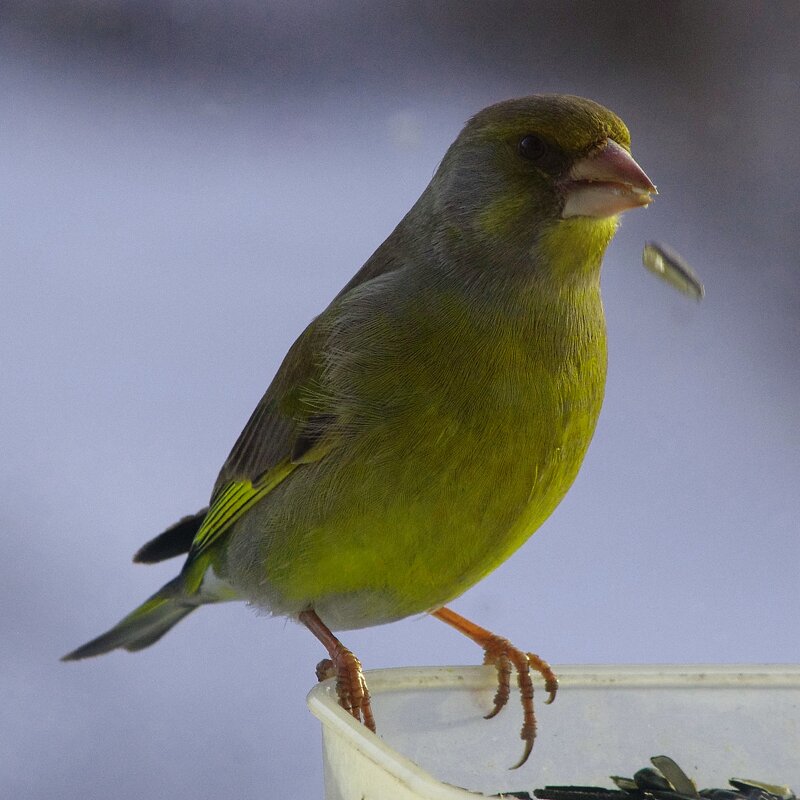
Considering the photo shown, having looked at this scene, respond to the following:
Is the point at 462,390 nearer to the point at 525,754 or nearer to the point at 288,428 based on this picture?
the point at 288,428

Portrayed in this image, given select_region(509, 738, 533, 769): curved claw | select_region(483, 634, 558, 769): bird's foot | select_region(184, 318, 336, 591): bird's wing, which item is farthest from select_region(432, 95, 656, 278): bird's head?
select_region(509, 738, 533, 769): curved claw

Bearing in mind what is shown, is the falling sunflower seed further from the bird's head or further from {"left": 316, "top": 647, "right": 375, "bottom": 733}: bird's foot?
{"left": 316, "top": 647, "right": 375, "bottom": 733}: bird's foot

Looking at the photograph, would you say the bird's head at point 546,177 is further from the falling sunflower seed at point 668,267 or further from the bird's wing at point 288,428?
the bird's wing at point 288,428

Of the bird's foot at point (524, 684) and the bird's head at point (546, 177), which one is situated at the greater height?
the bird's head at point (546, 177)

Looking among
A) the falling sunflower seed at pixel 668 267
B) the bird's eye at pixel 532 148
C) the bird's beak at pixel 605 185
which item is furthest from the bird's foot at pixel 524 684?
the bird's eye at pixel 532 148

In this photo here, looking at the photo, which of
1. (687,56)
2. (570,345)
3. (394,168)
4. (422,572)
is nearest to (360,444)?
(422,572)

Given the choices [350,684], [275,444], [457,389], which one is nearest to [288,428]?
[275,444]

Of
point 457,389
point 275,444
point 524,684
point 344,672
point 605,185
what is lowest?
point 344,672
